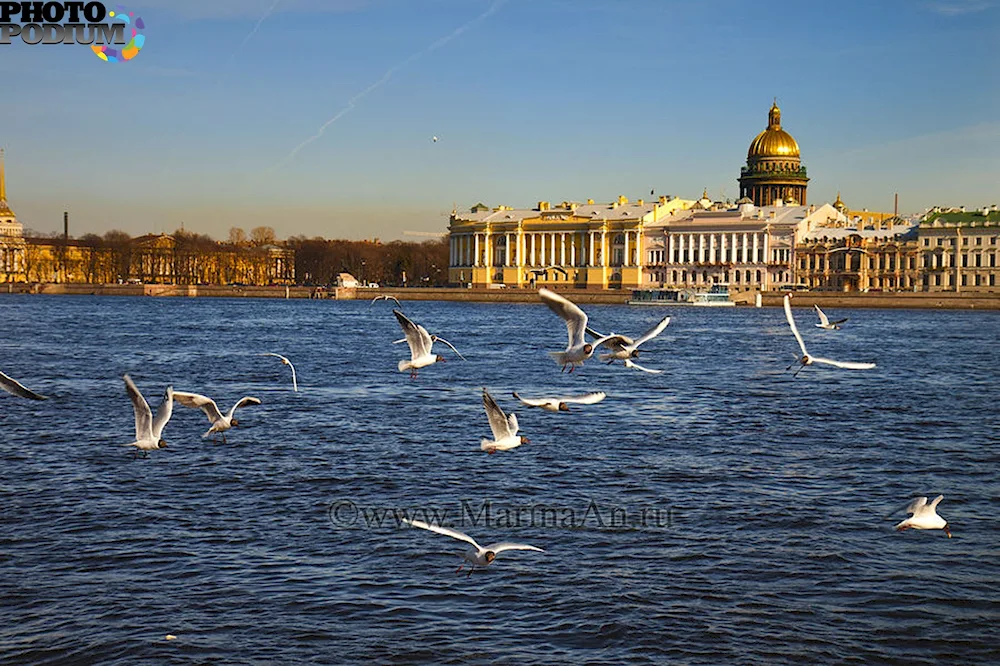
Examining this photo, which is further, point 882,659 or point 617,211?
point 617,211

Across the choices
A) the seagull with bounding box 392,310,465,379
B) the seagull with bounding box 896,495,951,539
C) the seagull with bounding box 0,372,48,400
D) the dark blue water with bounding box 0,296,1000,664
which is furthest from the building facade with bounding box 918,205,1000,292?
the seagull with bounding box 0,372,48,400

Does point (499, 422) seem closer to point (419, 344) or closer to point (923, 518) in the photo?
point (419, 344)

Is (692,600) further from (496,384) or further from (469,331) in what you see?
(469,331)

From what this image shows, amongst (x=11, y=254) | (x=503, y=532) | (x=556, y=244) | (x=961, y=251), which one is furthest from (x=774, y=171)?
(x=503, y=532)

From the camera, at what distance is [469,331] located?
46969 mm

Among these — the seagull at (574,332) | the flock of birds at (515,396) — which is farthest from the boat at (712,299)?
the seagull at (574,332)

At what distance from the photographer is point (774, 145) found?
10025cm

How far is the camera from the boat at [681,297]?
8150 cm

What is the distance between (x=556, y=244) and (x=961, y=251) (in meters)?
30.3

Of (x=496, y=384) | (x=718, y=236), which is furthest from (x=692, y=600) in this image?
(x=718, y=236)

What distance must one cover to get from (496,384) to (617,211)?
72235 millimetres

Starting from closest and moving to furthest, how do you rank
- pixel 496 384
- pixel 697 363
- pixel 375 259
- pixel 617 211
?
pixel 496 384
pixel 697 363
pixel 617 211
pixel 375 259

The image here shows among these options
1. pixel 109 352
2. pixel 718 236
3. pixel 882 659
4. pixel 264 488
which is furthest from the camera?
pixel 718 236

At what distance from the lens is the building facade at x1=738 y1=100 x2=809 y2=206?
99062 millimetres
